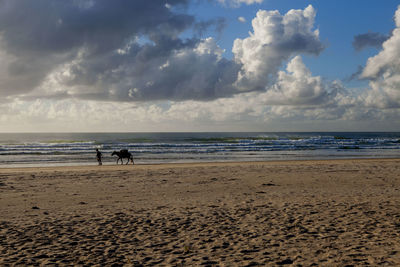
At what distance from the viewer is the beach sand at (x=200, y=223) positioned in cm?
571

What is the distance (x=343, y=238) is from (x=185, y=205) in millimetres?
4794

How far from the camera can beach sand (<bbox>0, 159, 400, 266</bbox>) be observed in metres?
5.71

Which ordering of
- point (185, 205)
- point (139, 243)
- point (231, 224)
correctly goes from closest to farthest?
point (139, 243) < point (231, 224) < point (185, 205)

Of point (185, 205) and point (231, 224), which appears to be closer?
point (231, 224)

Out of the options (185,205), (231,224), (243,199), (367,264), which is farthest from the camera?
(243,199)

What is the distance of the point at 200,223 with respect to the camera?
307 inches

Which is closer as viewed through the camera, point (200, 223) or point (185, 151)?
point (200, 223)

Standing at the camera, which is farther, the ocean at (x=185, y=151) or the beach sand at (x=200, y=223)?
the ocean at (x=185, y=151)

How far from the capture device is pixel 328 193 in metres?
11.7

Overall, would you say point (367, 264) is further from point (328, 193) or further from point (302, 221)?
point (328, 193)

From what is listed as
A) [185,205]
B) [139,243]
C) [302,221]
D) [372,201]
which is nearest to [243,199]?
[185,205]

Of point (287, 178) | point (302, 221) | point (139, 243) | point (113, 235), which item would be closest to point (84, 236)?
point (113, 235)

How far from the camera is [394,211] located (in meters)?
8.72

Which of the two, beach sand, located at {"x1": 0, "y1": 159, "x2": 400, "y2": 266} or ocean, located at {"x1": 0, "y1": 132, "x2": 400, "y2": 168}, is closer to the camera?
beach sand, located at {"x1": 0, "y1": 159, "x2": 400, "y2": 266}
